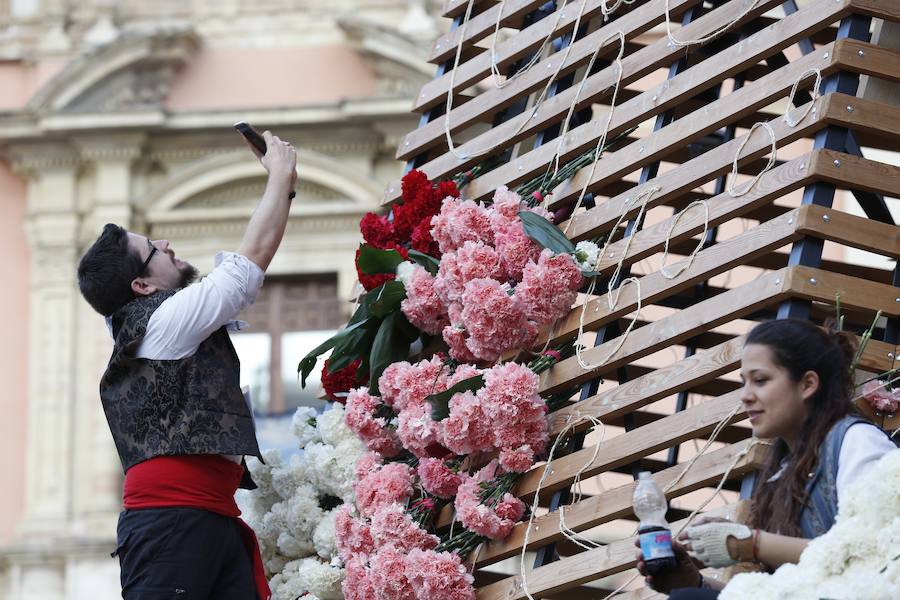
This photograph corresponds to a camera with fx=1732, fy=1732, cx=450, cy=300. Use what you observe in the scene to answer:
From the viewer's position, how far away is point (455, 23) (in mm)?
A: 5121

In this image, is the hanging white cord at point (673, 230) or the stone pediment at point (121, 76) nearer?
the hanging white cord at point (673, 230)

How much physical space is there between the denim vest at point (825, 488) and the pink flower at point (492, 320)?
1130 mm

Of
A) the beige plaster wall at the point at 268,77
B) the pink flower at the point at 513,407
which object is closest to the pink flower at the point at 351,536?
the pink flower at the point at 513,407

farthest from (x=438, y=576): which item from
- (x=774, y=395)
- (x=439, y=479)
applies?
(x=774, y=395)

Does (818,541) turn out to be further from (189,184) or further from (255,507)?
(189,184)

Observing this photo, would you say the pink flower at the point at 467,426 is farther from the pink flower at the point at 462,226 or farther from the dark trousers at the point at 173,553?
the dark trousers at the point at 173,553

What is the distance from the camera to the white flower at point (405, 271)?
4441 millimetres

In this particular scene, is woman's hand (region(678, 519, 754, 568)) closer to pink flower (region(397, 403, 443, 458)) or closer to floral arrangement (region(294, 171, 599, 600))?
floral arrangement (region(294, 171, 599, 600))

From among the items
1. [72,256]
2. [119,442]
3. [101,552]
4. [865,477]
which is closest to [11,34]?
[72,256]

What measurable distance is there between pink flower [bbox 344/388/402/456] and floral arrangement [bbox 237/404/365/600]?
4cm

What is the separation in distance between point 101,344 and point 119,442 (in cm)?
1098

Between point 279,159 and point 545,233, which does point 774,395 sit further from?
point 279,159

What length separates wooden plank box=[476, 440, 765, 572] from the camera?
11.6 feet

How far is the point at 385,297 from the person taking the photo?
14.5 feet
